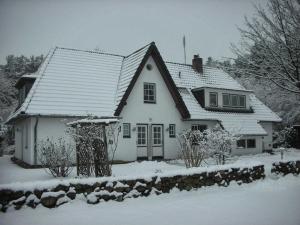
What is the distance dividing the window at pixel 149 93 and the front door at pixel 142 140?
179 centimetres

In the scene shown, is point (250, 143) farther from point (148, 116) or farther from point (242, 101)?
point (148, 116)

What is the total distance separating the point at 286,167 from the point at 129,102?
10155 mm

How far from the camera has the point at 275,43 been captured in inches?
445

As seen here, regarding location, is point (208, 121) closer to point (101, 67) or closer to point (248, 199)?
point (101, 67)

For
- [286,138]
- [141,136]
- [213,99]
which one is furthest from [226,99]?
[286,138]

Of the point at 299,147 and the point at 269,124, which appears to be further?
the point at 299,147

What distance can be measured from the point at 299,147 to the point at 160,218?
88.5 feet

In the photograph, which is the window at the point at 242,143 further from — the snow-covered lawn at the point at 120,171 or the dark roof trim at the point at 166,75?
the snow-covered lawn at the point at 120,171

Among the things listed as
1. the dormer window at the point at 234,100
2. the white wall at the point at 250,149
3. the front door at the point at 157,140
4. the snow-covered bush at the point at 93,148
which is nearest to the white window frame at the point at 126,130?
the front door at the point at 157,140

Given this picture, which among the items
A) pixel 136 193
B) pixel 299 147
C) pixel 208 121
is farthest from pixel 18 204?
pixel 299 147

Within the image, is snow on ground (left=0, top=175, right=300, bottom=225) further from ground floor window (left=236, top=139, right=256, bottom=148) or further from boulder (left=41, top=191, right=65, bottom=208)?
ground floor window (left=236, top=139, right=256, bottom=148)

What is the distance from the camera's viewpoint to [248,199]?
9.30m

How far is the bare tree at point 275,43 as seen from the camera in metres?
10.8

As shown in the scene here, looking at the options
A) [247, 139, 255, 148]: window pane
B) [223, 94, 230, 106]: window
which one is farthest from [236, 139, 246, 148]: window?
[223, 94, 230, 106]: window
